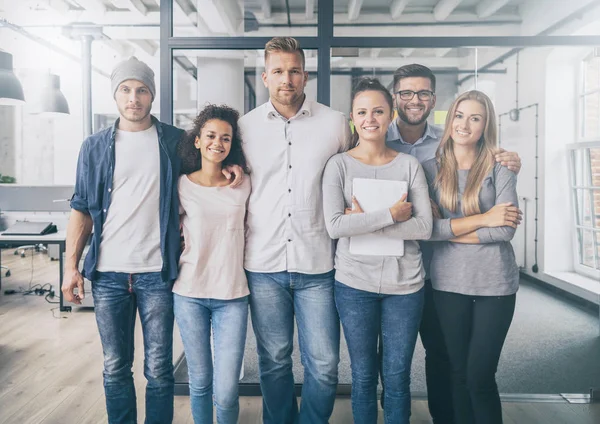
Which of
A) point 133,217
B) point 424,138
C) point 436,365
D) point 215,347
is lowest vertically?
point 436,365

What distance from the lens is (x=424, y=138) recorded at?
84.4 inches

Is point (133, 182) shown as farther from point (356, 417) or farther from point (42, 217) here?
point (42, 217)

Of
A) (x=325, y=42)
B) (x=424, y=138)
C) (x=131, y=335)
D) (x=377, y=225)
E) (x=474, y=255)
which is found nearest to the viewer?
(x=377, y=225)

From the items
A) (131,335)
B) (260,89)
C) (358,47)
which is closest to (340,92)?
(358,47)

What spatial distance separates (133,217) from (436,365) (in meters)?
1.47

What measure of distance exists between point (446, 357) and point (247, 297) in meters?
0.89

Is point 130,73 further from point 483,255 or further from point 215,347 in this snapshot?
point 483,255

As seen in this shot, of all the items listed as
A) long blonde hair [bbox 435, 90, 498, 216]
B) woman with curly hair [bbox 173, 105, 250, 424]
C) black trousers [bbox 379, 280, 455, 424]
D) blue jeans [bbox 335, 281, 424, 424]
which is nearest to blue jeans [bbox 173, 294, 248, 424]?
woman with curly hair [bbox 173, 105, 250, 424]

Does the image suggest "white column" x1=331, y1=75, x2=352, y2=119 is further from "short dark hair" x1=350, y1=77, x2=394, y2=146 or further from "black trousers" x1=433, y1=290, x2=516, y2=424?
"black trousers" x1=433, y1=290, x2=516, y2=424

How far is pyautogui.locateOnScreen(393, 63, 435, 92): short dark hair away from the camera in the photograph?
2169 millimetres

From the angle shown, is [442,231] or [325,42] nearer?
[442,231]

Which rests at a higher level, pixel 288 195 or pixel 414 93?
pixel 414 93

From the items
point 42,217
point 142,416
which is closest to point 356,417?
point 142,416

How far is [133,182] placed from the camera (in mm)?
1907
